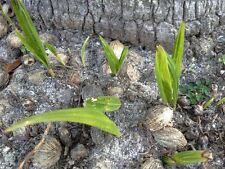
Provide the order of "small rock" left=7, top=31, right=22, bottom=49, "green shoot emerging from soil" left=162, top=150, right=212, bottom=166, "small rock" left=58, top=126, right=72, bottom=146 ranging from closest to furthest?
1. "green shoot emerging from soil" left=162, top=150, right=212, bottom=166
2. "small rock" left=58, top=126, right=72, bottom=146
3. "small rock" left=7, top=31, right=22, bottom=49

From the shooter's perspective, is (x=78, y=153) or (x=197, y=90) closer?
(x=78, y=153)

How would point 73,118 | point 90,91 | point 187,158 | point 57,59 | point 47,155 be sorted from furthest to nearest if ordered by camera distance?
point 57,59 < point 90,91 < point 47,155 < point 187,158 < point 73,118

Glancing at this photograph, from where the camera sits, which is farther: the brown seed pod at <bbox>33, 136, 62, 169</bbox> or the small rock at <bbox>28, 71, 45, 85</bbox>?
the small rock at <bbox>28, 71, 45, 85</bbox>

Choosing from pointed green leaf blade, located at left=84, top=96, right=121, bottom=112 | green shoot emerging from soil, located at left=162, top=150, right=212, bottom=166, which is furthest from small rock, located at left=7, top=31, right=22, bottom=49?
green shoot emerging from soil, located at left=162, top=150, right=212, bottom=166

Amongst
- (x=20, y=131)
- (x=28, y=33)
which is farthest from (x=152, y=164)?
(x=28, y=33)

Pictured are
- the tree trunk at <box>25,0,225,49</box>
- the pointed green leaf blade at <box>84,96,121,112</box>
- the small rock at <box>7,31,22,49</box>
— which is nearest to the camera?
the pointed green leaf blade at <box>84,96,121,112</box>

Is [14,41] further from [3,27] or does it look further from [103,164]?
[103,164]

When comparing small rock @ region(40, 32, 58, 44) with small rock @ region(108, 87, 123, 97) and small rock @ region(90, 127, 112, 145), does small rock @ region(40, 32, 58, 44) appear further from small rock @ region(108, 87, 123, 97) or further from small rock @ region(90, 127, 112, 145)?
small rock @ region(90, 127, 112, 145)
